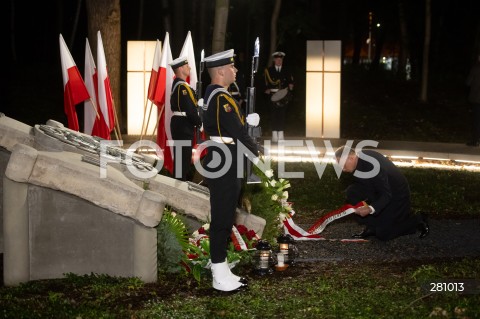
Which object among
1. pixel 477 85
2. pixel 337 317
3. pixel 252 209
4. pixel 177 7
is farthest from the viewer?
pixel 177 7

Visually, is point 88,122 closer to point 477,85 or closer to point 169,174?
point 169,174

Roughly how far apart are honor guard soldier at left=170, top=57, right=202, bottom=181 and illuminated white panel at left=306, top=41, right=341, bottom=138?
28.4 feet

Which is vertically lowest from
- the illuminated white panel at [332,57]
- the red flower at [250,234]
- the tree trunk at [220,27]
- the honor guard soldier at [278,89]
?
the red flower at [250,234]

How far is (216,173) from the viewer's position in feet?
26.9

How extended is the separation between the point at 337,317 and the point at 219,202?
4.93 feet

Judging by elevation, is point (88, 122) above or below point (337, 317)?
above

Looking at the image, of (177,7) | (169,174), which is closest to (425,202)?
(169,174)

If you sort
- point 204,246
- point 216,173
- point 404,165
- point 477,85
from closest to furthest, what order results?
point 216,173 < point 204,246 < point 404,165 < point 477,85

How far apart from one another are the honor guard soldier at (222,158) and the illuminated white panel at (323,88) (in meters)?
13.1

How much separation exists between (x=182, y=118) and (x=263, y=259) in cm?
446

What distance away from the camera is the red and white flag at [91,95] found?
1358cm

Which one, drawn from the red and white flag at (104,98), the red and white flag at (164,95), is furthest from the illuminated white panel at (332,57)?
the red and white flag at (104,98)

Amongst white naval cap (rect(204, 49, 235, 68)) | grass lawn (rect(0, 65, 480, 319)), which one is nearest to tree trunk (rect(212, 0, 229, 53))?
grass lawn (rect(0, 65, 480, 319))

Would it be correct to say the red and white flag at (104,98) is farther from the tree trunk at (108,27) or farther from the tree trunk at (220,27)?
the tree trunk at (108,27)
